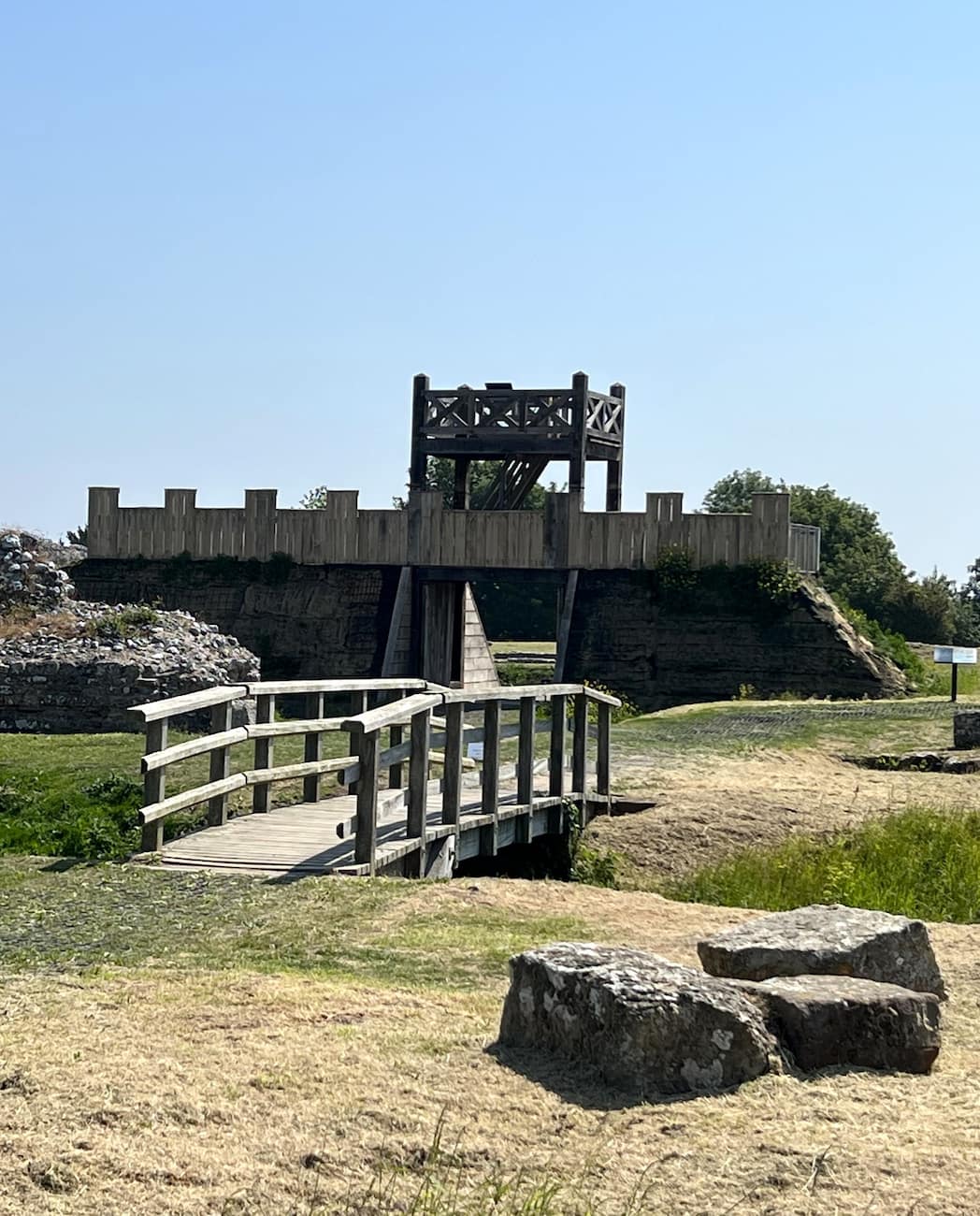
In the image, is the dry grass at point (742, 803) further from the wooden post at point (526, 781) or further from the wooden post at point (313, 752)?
the wooden post at point (313, 752)

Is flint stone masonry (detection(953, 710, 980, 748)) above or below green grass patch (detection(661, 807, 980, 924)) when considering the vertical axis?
above

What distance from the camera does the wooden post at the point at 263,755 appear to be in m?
14.3

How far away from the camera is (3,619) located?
2566 centimetres

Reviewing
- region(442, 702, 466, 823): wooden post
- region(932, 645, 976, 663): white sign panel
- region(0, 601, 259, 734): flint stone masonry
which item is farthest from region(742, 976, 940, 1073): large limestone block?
region(932, 645, 976, 663): white sign panel

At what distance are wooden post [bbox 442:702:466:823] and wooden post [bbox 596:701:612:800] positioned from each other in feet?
13.4

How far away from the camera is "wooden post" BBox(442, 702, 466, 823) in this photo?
533 inches

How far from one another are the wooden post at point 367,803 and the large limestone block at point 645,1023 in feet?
16.7

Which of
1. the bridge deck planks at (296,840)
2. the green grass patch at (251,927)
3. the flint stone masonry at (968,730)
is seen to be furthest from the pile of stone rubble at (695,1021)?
the flint stone masonry at (968,730)

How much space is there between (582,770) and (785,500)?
18668 mm

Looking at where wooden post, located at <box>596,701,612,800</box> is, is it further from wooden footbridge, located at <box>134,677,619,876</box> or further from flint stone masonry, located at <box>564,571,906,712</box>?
flint stone masonry, located at <box>564,571,906,712</box>

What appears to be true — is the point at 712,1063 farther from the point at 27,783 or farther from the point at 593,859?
the point at 27,783

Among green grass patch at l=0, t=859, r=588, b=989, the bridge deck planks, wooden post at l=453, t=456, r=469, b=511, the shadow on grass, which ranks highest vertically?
wooden post at l=453, t=456, r=469, b=511

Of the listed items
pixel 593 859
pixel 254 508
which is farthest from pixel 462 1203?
pixel 254 508

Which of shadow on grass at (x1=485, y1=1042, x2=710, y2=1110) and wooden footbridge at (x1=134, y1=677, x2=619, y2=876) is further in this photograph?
wooden footbridge at (x1=134, y1=677, x2=619, y2=876)
